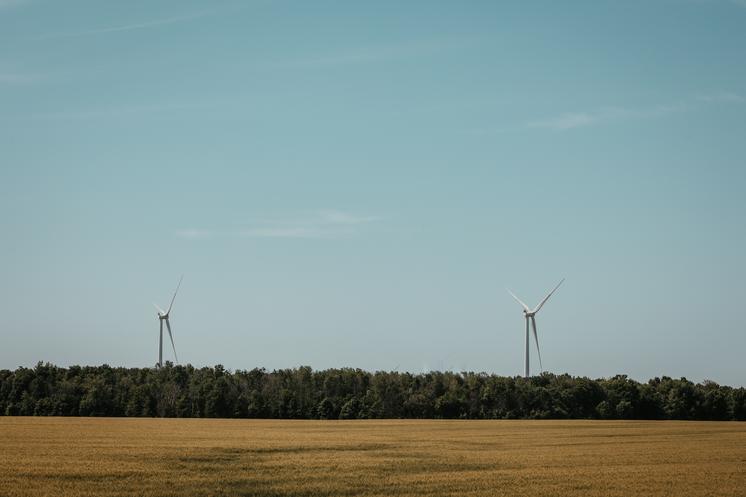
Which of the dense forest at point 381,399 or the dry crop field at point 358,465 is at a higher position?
the dense forest at point 381,399

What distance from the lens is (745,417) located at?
476 ft

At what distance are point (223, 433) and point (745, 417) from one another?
305 feet

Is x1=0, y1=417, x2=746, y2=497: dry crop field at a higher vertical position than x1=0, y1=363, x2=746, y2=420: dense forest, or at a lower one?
lower

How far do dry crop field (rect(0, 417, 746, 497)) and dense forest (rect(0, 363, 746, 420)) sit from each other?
198ft

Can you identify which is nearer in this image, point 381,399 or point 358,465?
point 358,465

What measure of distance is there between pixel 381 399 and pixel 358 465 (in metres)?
94.7

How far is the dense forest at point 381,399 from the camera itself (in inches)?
5679

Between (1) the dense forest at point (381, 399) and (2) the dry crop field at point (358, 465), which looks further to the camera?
(1) the dense forest at point (381, 399)

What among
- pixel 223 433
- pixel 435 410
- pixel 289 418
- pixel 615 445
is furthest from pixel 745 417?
pixel 223 433

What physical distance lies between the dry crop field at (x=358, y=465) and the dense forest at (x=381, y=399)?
60.5 metres

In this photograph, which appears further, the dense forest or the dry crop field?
the dense forest

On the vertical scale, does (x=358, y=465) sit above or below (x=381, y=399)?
below

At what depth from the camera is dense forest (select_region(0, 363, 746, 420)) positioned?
14425cm

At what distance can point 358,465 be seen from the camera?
53.5 meters
